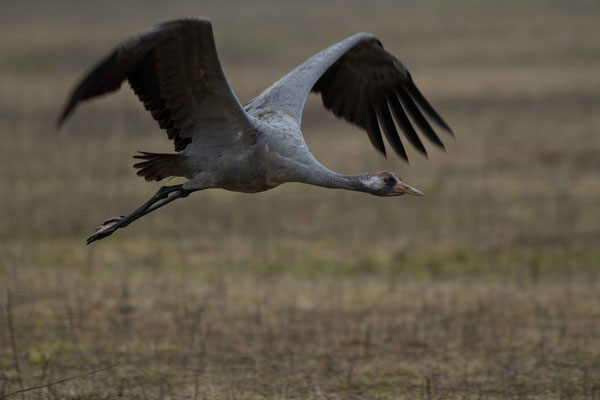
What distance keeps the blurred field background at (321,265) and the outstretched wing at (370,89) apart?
163 centimetres

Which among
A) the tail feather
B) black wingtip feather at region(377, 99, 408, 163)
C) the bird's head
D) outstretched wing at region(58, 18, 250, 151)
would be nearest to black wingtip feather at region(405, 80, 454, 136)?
black wingtip feather at region(377, 99, 408, 163)

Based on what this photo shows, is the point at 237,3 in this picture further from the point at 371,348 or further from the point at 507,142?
the point at 371,348

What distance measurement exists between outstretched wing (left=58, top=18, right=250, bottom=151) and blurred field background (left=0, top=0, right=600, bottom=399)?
171 centimetres

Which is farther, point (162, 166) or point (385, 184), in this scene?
point (162, 166)

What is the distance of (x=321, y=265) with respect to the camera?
440 inches

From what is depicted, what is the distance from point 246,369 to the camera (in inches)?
291

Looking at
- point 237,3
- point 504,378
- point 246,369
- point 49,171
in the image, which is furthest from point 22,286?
point 237,3

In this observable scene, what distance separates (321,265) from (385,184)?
14.6ft

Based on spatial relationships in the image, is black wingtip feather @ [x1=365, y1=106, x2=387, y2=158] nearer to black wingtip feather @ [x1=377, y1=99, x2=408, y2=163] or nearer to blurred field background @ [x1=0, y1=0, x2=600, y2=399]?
black wingtip feather @ [x1=377, y1=99, x2=408, y2=163]

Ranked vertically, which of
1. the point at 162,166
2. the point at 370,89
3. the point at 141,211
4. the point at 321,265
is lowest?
the point at 321,265

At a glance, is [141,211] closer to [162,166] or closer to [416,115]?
[162,166]

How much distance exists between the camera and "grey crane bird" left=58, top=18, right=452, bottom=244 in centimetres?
611

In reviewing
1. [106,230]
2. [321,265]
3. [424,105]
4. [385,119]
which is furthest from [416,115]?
[321,265]

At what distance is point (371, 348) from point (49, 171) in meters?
8.62
